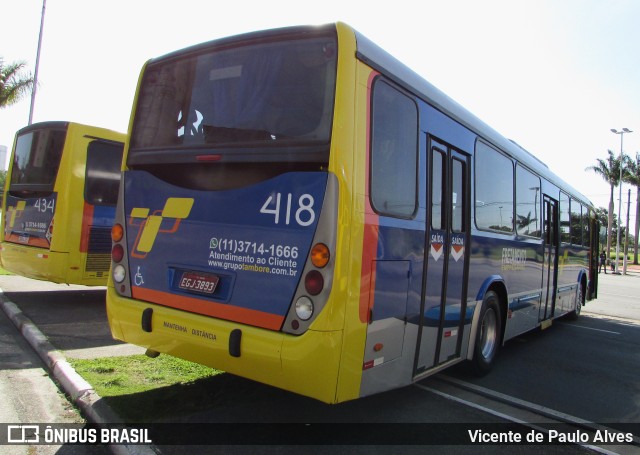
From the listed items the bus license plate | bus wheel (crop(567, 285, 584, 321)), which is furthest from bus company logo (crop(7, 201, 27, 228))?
bus wheel (crop(567, 285, 584, 321))

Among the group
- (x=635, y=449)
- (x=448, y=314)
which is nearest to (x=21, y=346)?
(x=448, y=314)

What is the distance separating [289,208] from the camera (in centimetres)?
350

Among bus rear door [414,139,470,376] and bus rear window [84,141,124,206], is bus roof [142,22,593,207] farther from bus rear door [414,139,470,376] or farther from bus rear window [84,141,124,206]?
bus rear window [84,141,124,206]

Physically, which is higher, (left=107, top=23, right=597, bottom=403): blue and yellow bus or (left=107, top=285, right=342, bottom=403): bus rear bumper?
(left=107, top=23, right=597, bottom=403): blue and yellow bus

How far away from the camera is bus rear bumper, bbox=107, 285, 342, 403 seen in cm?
329

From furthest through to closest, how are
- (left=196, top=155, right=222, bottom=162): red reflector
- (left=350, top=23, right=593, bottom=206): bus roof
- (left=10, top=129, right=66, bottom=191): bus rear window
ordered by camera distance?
(left=10, top=129, right=66, bottom=191): bus rear window < (left=196, top=155, right=222, bottom=162): red reflector < (left=350, top=23, right=593, bottom=206): bus roof

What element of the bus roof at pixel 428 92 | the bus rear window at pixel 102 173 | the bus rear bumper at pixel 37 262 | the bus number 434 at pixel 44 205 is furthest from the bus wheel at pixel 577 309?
the bus number 434 at pixel 44 205

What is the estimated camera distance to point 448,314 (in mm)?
4977

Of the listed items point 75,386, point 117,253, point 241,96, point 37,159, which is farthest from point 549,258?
point 37,159

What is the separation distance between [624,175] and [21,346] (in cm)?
5389

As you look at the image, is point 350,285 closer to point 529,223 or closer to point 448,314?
point 448,314

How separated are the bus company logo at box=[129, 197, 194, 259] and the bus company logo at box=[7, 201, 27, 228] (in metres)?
5.68

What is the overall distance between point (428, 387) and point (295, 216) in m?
3.17

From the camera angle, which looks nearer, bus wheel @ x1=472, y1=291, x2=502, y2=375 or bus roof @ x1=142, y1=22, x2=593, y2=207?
bus roof @ x1=142, y1=22, x2=593, y2=207
